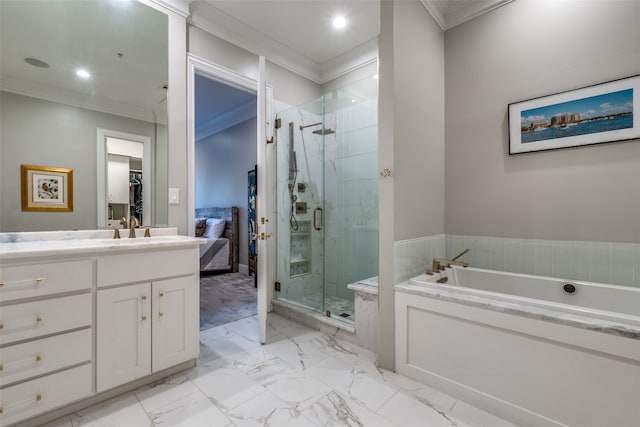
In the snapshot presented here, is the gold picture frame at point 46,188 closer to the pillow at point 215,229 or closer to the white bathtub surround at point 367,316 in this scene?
the white bathtub surround at point 367,316

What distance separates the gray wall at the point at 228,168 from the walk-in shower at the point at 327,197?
65.9 inches

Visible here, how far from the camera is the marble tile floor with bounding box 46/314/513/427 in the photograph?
146 centimetres

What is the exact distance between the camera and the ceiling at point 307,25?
2428mm

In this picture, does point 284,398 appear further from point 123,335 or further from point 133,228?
point 133,228

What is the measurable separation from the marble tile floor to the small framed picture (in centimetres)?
187

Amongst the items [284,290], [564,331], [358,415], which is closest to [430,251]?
[564,331]

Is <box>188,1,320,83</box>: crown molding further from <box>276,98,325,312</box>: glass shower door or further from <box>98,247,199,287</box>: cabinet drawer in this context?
<box>98,247,199,287</box>: cabinet drawer

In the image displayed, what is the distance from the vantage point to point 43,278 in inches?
54.2

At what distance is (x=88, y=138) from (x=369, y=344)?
2.52 meters

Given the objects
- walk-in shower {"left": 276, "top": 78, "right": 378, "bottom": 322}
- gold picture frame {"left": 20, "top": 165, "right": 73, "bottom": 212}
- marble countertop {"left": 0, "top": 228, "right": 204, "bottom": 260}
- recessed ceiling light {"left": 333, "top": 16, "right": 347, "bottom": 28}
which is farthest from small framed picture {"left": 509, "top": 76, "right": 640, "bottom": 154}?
gold picture frame {"left": 20, "top": 165, "right": 73, "bottom": 212}

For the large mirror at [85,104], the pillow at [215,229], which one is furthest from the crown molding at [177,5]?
the pillow at [215,229]

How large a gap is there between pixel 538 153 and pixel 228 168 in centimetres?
456

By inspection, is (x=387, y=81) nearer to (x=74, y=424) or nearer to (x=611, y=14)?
(x=611, y=14)

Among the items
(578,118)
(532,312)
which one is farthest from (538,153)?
(532,312)
